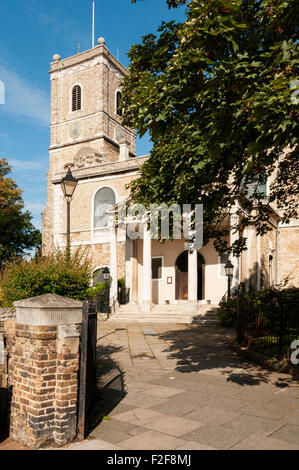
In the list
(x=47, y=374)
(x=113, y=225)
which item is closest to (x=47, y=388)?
(x=47, y=374)

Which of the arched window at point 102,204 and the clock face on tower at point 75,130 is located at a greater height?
the clock face on tower at point 75,130

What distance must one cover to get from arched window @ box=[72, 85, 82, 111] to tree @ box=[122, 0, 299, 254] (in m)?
31.4

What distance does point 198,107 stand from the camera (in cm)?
646

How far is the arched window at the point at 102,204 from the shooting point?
25.6 metres

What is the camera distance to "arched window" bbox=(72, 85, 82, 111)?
122 ft

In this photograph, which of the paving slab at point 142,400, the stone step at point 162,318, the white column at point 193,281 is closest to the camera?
the paving slab at point 142,400

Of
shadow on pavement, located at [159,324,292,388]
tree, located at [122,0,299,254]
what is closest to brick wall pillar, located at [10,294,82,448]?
tree, located at [122,0,299,254]

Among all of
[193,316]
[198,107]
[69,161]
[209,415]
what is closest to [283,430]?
[209,415]

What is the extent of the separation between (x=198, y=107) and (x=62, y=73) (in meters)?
36.5

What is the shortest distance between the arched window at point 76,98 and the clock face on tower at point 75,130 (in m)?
1.82

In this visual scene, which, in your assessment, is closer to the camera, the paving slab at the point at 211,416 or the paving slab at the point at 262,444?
the paving slab at the point at 262,444

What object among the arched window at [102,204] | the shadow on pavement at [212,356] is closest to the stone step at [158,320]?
the shadow on pavement at [212,356]

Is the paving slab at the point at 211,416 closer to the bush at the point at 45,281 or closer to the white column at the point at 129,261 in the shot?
the bush at the point at 45,281
